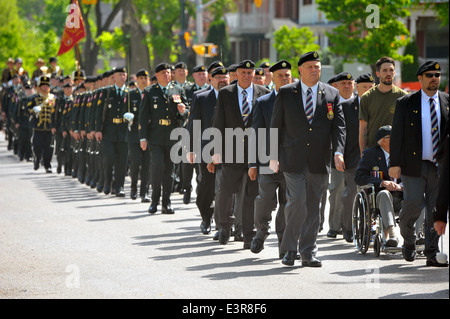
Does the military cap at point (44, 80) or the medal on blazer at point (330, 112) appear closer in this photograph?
the medal on blazer at point (330, 112)

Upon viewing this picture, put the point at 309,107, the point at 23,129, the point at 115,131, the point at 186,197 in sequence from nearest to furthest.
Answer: the point at 309,107 → the point at 186,197 → the point at 115,131 → the point at 23,129

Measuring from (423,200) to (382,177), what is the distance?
111cm

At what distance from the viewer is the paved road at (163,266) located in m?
9.52

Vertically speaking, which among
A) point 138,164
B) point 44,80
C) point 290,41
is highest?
point 290,41

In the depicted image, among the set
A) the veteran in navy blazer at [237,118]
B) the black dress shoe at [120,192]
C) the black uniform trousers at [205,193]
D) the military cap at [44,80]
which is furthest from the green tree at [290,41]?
the veteran in navy blazer at [237,118]

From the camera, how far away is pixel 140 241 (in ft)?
43.1

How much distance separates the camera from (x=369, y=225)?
460 inches

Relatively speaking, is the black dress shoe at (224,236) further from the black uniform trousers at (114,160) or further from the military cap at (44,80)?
the military cap at (44,80)

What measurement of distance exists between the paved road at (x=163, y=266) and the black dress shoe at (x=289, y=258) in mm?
62

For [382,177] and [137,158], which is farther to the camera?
[137,158]

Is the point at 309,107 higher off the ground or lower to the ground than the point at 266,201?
higher

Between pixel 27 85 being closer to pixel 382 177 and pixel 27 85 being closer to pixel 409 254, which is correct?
pixel 382 177

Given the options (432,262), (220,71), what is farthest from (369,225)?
(220,71)

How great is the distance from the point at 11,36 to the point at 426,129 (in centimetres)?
5675
